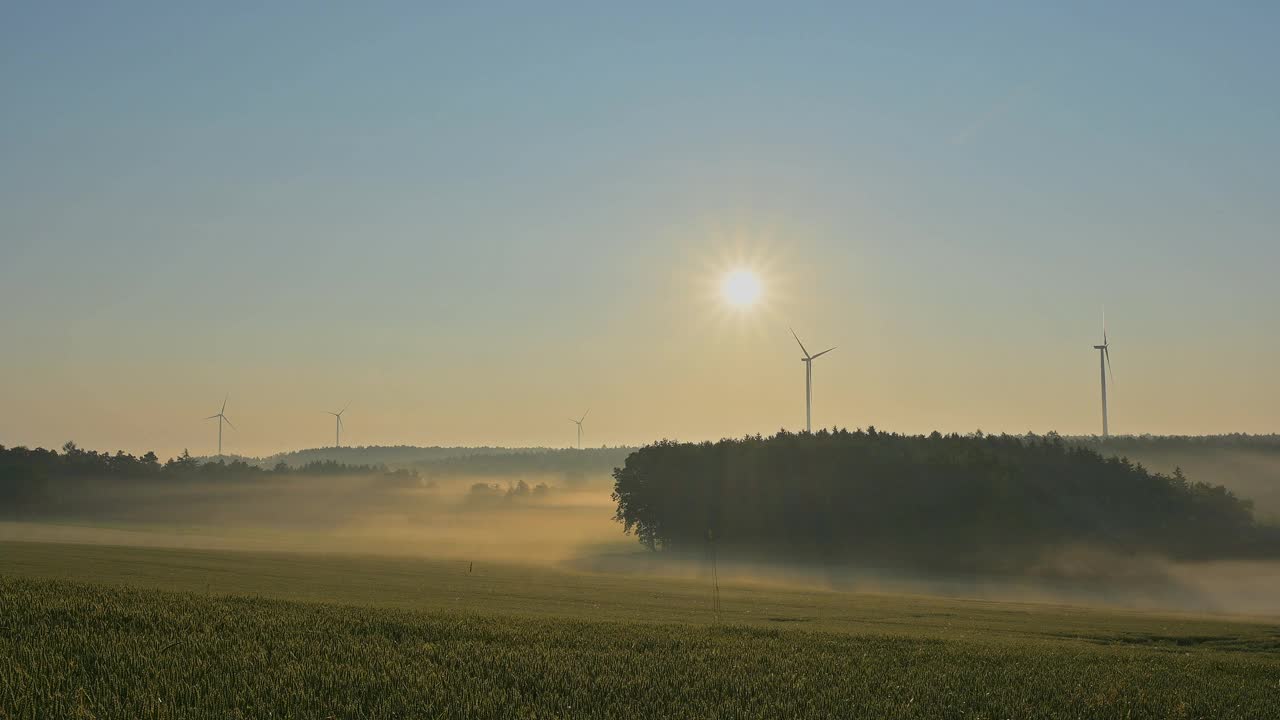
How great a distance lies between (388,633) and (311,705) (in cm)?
544

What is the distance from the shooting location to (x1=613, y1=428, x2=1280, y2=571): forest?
131 meters

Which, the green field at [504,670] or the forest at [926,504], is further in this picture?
the forest at [926,504]

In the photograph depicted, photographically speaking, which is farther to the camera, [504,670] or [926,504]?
[926,504]

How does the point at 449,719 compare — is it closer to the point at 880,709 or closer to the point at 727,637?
the point at 880,709

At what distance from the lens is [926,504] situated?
433 feet

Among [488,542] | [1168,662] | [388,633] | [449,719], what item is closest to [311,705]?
[449,719]

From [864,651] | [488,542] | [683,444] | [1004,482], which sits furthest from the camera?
[488,542]

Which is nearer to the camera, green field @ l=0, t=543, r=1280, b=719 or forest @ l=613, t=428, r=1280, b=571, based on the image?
green field @ l=0, t=543, r=1280, b=719

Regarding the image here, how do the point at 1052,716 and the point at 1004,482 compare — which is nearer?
the point at 1052,716

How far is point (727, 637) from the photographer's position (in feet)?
72.2

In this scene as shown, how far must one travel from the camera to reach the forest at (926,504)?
429 ft

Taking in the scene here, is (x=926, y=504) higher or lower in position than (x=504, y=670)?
lower

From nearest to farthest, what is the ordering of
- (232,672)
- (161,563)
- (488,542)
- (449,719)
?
(449,719) → (232,672) → (161,563) → (488,542)

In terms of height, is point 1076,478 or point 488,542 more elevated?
point 1076,478
